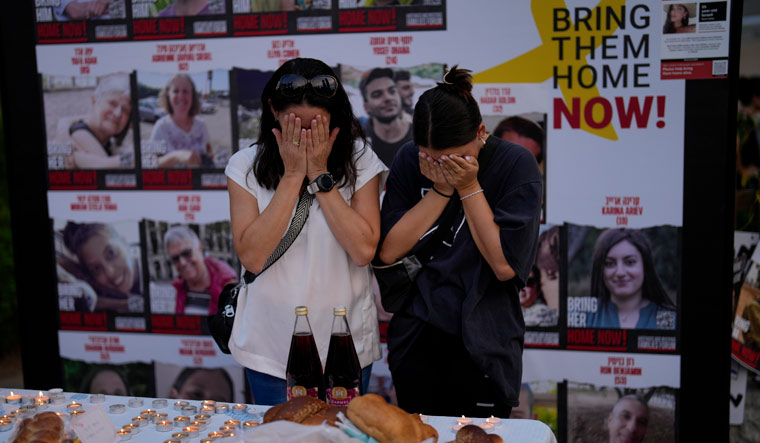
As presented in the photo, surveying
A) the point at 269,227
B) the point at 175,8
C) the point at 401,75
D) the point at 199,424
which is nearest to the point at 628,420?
the point at 401,75

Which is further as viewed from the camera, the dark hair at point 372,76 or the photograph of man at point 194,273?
the photograph of man at point 194,273

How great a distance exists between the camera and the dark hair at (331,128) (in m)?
2.03

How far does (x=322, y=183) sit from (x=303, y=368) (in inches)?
24.4

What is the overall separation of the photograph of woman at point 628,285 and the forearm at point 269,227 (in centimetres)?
157

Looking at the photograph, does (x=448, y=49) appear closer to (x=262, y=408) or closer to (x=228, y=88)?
(x=228, y=88)

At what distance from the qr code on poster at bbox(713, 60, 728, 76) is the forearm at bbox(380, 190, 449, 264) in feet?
5.06

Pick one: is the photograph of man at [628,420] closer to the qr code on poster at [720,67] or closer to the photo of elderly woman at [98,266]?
the qr code on poster at [720,67]

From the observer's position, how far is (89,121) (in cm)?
330

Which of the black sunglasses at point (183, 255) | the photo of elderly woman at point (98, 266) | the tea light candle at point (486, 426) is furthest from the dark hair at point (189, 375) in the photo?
the tea light candle at point (486, 426)

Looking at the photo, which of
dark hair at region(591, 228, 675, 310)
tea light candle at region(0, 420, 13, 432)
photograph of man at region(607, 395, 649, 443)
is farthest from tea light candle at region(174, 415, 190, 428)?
photograph of man at region(607, 395, 649, 443)

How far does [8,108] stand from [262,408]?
2494mm

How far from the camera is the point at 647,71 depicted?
9.30ft

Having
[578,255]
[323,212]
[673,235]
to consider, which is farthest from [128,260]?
[673,235]

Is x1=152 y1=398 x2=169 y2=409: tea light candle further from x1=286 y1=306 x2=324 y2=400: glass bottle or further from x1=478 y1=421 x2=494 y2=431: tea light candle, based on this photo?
x1=478 y1=421 x2=494 y2=431: tea light candle
